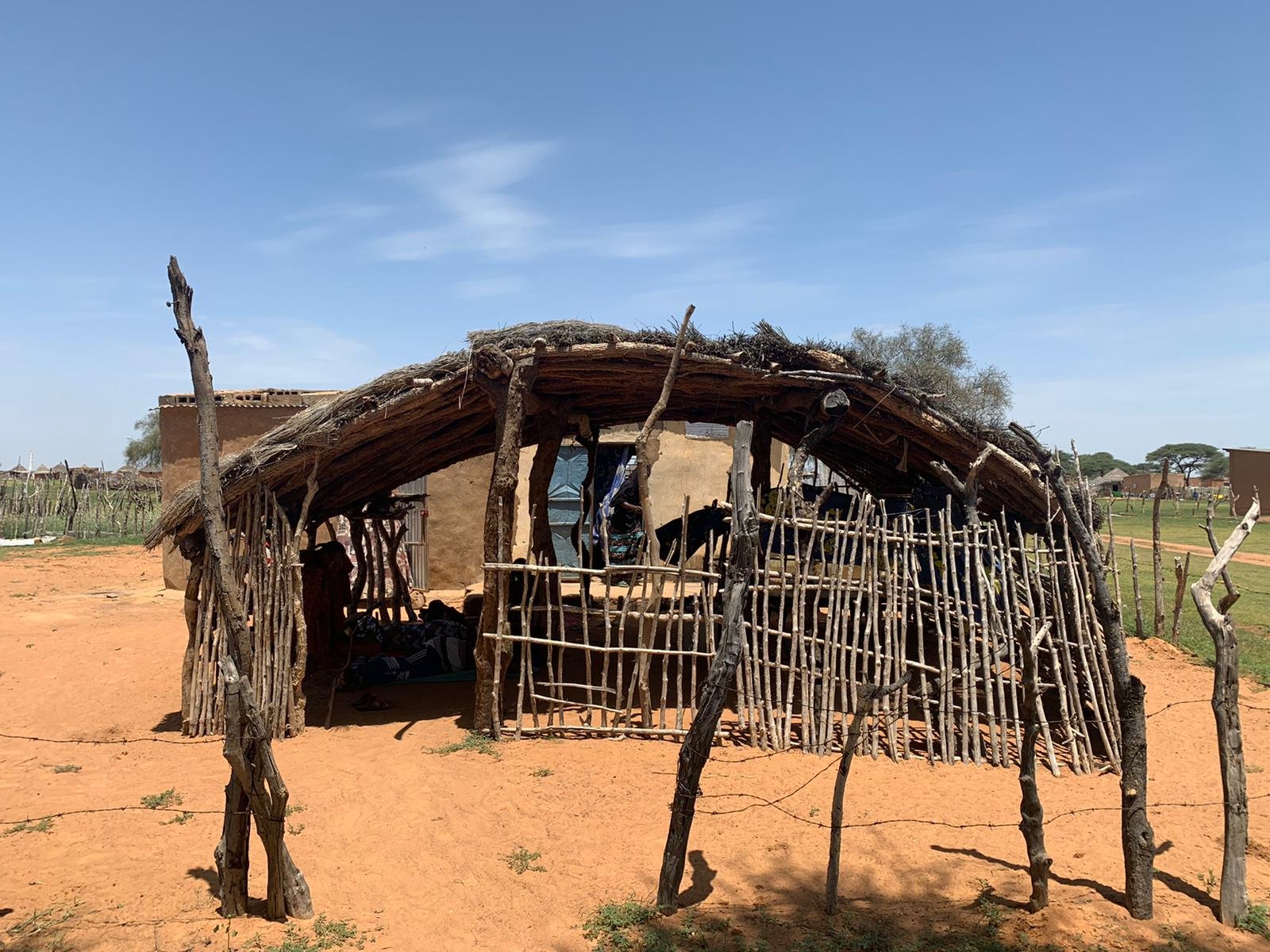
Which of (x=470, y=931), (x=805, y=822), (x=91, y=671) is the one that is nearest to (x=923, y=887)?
(x=805, y=822)

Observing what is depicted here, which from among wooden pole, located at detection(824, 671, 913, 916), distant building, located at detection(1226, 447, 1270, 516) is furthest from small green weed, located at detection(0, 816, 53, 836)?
distant building, located at detection(1226, 447, 1270, 516)

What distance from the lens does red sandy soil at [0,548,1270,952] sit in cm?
387

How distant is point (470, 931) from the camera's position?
3828 mm

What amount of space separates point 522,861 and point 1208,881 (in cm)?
342

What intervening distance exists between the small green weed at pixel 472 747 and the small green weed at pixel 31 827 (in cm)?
230

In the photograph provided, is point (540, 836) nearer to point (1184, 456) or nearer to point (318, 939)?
point (318, 939)

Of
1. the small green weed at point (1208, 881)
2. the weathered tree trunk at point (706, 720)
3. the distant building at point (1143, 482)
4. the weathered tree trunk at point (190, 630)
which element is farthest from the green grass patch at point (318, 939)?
the distant building at point (1143, 482)

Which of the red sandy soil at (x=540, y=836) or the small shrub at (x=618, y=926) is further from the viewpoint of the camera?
the red sandy soil at (x=540, y=836)

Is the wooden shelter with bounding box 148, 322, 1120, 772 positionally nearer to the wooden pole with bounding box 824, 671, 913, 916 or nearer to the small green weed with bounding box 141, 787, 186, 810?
the small green weed with bounding box 141, 787, 186, 810

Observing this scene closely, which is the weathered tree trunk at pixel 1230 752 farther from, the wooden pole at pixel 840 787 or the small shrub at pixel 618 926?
the small shrub at pixel 618 926

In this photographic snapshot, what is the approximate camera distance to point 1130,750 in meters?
3.86

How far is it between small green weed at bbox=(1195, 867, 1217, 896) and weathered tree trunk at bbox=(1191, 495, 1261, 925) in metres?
0.17

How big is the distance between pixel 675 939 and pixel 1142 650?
777 centimetres

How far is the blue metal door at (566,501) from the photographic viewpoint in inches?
616
